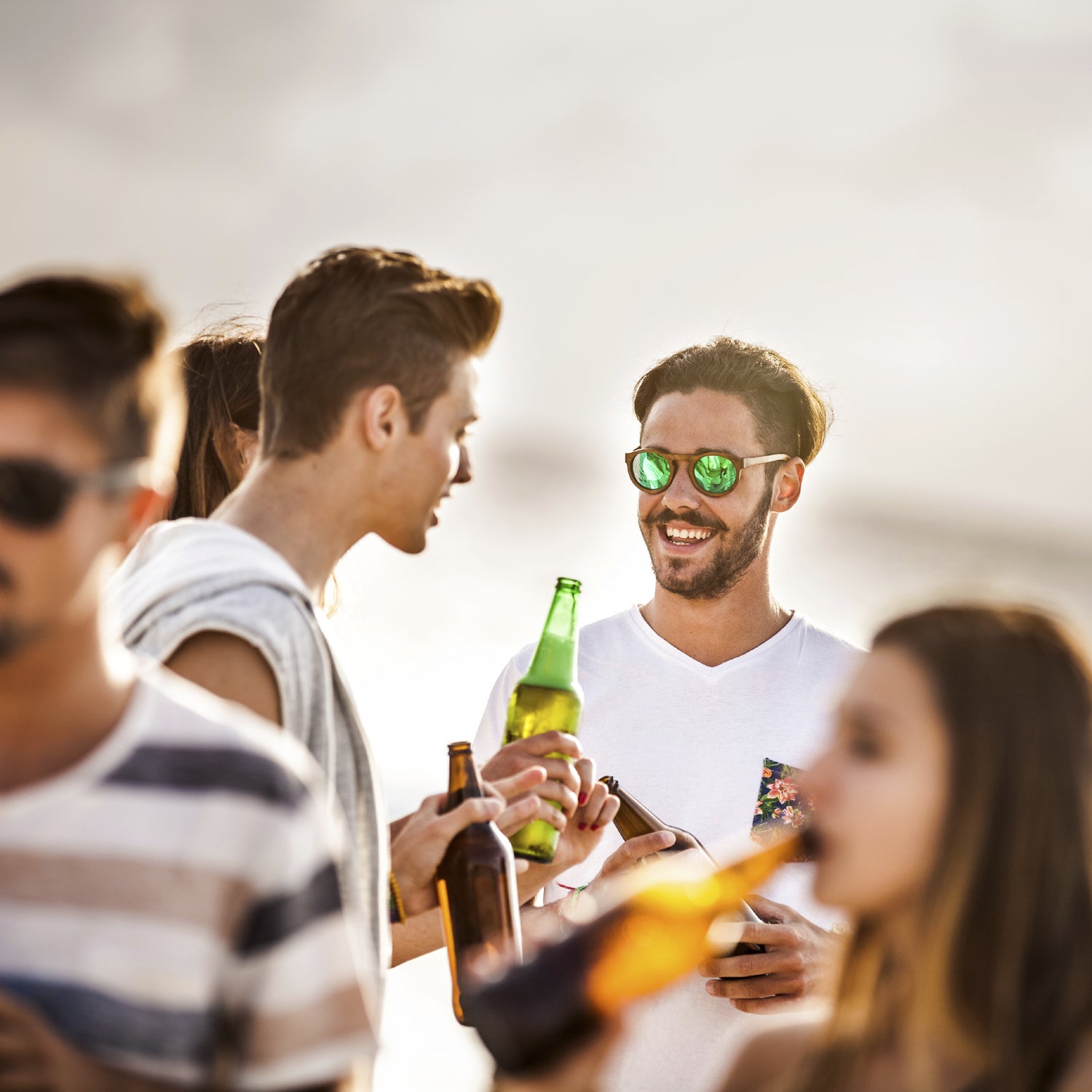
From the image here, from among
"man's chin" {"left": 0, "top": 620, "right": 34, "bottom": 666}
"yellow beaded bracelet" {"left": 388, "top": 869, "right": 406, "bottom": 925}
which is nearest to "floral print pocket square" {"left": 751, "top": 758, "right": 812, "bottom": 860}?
"yellow beaded bracelet" {"left": 388, "top": 869, "right": 406, "bottom": 925}

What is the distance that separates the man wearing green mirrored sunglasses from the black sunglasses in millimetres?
2030

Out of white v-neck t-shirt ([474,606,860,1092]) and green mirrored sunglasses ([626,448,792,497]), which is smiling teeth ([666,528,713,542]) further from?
white v-neck t-shirt ([474,606,860,1092])

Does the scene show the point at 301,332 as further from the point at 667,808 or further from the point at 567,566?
the point at 567,566

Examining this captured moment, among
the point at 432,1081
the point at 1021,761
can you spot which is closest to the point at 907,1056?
the point at 1021,761

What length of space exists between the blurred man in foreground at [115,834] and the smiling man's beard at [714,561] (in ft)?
8.62

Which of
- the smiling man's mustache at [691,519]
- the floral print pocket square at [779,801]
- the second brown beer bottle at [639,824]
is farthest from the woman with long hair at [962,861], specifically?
the smiling man's mustache at [691,519]

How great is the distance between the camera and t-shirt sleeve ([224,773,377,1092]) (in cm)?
170

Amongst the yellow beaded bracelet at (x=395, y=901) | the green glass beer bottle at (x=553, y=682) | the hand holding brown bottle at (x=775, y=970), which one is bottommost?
the hand holding brown bottle at (x=775, y=970)

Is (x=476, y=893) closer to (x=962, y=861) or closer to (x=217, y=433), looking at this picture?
(x=962, y=861)

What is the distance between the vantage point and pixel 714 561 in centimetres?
437

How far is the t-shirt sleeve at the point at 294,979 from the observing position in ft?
5.58

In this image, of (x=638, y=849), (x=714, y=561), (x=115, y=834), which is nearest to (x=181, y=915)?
(x=115, y=834)

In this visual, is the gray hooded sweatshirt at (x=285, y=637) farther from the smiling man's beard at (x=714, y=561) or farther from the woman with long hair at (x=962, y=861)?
the smiling man's beard at (x=714, y=561)

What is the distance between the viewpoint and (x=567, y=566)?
50.4 ft
